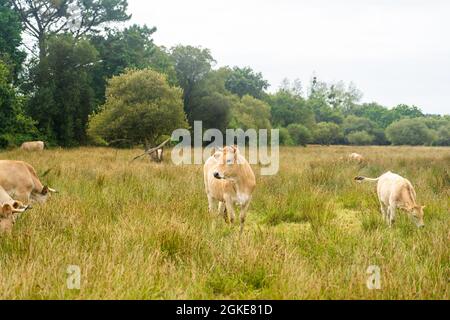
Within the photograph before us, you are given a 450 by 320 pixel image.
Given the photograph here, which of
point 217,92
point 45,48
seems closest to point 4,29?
point 45,48

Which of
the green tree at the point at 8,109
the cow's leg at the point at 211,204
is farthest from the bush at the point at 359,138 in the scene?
the cow's leg at the point at 211,204

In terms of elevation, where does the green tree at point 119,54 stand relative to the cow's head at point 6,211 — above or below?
above

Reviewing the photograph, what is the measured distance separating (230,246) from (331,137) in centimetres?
6766

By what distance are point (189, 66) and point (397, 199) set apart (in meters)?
38.2

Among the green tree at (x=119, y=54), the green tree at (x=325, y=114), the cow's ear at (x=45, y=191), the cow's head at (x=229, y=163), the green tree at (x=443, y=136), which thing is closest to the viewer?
the cow's head at (x=229, y=163)

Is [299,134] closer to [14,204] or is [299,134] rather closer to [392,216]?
[392,216]

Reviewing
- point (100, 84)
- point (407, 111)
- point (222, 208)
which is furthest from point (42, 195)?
point (407, 111)

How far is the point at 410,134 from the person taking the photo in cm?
7138

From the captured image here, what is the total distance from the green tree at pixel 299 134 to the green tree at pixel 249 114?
7.44 meters

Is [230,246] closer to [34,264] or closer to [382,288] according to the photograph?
[382,288]

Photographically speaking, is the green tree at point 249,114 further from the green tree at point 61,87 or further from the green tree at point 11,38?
the green tree at point 11,38

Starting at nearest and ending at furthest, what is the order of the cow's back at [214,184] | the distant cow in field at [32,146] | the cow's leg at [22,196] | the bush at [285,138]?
the cow's back at [214,184], the cow's leg at [22,196], the distant cow in field at [32,146], the bush at [285,138]

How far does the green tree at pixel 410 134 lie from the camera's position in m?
71.1

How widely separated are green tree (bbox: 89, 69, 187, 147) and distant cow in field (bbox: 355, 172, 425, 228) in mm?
14504
